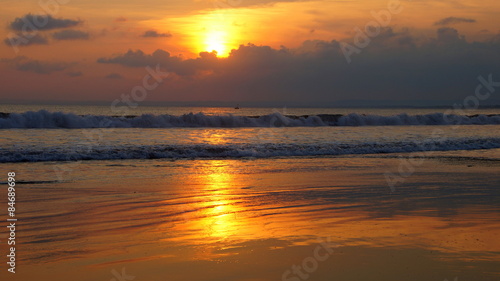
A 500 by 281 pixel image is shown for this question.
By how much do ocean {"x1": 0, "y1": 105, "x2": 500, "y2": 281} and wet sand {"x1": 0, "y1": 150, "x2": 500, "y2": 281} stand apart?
0.9 inches

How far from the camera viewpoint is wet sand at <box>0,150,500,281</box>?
559cm

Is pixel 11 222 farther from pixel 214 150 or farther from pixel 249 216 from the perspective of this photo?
pixel 214 150

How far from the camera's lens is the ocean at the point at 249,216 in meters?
5.67

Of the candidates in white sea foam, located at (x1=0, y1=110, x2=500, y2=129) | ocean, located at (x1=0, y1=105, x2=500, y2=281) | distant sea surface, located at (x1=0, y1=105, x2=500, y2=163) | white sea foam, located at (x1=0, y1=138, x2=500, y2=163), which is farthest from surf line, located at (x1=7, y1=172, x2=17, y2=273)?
white sea foam, located at (x1=0, y1=110, x2=500, y2=129)

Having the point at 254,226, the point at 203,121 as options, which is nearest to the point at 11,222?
the point at 254,226

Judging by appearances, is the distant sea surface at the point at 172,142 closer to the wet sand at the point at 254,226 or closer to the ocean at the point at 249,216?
the ocean at the point at 249,216

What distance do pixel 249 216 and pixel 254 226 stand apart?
75 cm

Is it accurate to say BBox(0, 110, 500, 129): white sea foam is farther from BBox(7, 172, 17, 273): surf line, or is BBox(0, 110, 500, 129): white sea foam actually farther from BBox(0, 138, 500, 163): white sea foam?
BBox(7, 172, 17, 273): surf line

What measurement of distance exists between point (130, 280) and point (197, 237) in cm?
170

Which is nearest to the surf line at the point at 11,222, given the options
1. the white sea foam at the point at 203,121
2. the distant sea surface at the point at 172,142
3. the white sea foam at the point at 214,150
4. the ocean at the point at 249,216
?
the ocean at the point at 249,216

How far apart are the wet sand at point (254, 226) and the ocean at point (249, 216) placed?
2 cm

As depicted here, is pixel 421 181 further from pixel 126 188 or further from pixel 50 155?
pixel 50 155

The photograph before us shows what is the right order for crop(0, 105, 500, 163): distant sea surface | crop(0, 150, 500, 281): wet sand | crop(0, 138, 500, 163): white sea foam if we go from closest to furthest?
crop(0, 150, 500, 281): wet sand < crop(0, 138, 500, 163): white sea foam < crop(0, 105, 500, 163): distant sea surface

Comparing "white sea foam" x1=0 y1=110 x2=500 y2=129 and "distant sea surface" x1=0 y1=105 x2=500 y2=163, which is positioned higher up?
"white sea foam" x1=0 y1=110 x2=500 y2=129
